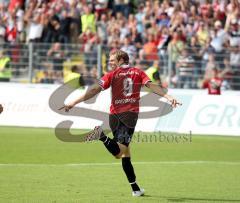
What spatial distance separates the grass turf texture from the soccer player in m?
0.59

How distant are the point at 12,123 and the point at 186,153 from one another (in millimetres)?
6773

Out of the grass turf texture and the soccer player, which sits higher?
the soccer player

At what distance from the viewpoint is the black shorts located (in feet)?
37.5

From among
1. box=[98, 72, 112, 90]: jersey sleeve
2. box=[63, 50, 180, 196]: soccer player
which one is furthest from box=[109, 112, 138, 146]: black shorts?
box=[98, 72, 112, 90]: jersey sleeve

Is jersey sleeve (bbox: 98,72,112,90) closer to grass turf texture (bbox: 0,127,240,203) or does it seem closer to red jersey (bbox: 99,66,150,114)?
red jersey (bbox: 99,66,150,114)

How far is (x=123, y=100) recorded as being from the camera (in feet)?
38.2

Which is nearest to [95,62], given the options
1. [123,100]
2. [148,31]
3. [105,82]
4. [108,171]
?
[148,31]

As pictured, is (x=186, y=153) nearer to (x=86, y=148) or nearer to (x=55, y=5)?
(x=86, y=148)

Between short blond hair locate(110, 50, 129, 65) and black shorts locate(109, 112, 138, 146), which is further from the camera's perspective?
black shorts locate(109, 112, 138, 146)

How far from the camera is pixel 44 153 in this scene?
1717cm

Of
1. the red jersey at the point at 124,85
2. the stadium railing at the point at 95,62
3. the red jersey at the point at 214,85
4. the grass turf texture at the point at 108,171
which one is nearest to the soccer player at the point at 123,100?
the red jersey at the point at 124,85

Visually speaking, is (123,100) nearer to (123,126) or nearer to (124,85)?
(124,85)

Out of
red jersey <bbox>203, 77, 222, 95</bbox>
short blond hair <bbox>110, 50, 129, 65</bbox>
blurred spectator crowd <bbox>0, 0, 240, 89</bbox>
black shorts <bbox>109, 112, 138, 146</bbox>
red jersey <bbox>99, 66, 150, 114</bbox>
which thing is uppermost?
short blond hair <bbox>110, 50, 129, 65</bbox>

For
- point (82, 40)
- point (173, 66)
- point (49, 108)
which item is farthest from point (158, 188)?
point (82, 40)
